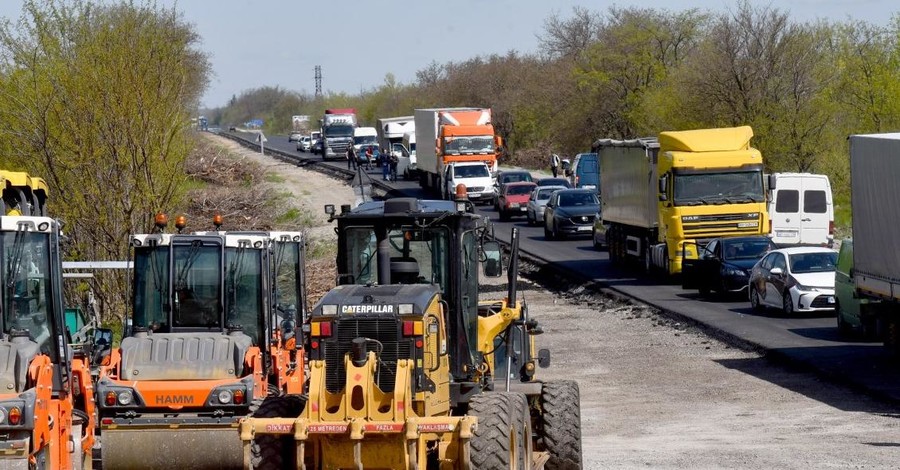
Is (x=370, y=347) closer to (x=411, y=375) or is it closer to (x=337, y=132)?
(x=411, y=375)

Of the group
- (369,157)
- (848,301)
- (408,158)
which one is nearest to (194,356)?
(848,301)

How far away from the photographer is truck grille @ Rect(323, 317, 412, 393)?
11000mm

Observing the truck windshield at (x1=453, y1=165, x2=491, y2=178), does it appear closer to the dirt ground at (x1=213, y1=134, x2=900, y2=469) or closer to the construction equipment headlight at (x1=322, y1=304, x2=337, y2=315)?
the dirt ground at (x1=213, y1=134, x2=900, y2=469)

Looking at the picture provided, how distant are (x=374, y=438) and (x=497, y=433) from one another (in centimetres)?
93

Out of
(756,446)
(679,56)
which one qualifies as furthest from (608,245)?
(679,56)

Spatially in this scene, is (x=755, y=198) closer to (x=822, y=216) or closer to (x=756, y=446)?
(x=822, y=216)

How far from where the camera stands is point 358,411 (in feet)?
35.2

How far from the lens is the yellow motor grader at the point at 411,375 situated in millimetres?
10625

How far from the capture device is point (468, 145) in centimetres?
6144

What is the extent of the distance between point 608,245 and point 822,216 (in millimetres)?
6853

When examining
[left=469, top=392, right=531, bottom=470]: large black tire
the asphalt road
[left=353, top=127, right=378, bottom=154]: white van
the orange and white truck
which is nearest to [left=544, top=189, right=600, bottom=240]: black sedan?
the asphalt road

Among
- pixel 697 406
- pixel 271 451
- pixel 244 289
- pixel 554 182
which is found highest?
pixel 554 182

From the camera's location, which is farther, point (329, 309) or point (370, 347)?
point (329, 309)

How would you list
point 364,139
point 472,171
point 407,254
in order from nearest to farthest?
point 407,254
point 472,171
point 364,139
